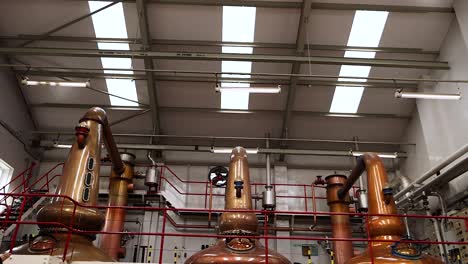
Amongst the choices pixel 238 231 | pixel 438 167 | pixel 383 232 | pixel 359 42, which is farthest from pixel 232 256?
pixel 359 42

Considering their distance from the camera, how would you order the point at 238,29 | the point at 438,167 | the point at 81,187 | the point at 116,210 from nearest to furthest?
the point at 81,187, the point at 438,167, the point at 116,210, the point at 238,29

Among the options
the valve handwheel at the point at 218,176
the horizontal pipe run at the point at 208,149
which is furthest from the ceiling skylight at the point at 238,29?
the valve handwheel at the point at 218,176

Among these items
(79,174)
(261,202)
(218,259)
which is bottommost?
(218,259)

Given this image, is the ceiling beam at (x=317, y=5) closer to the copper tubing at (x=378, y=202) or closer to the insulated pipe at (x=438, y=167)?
the insulated pipe at (x=438, y=167)

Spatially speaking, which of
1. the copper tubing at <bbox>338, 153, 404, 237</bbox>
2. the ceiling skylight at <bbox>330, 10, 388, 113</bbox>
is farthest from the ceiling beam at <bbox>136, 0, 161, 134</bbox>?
the copper tubing at <bbox>338, 153, 404, 237</bbox>

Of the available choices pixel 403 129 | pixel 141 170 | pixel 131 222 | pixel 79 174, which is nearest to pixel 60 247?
pixel 79 174

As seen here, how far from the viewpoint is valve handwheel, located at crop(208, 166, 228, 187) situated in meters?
12.2

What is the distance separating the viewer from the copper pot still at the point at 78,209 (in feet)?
17.3

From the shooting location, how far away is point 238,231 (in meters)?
6.52

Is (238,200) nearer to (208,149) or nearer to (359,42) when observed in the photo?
(208,149)

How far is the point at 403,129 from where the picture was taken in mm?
13523

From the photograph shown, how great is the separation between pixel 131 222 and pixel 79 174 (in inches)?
266

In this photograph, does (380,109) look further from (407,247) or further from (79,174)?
(79,174)

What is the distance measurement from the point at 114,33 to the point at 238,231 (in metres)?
7.78
